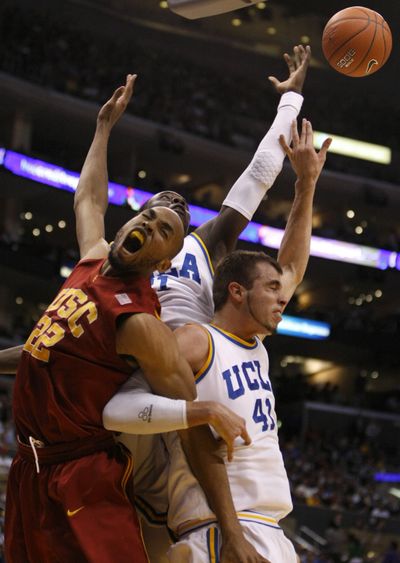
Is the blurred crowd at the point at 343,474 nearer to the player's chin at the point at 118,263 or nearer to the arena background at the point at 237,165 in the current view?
the arena background at the point at 237,165

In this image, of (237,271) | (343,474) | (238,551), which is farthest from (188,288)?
(343,474)

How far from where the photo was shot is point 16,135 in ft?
82.9

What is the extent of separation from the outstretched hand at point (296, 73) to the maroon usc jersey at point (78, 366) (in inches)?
67.6

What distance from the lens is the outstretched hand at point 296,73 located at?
14.8 ft

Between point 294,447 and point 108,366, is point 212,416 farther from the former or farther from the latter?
point 294,447

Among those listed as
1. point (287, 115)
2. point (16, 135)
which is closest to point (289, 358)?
point (16, 135)

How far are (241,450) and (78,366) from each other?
658 mm

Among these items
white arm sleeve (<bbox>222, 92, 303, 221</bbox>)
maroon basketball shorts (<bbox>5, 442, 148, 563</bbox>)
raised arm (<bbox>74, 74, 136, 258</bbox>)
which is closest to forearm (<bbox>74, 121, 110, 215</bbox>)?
raised arm (<bbox>74, 74, 136, 258</bbox>)

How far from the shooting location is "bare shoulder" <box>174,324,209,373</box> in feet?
10.9

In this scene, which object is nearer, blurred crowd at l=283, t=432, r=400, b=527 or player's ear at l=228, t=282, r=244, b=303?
player's ear at l=228, t=282, r=244, b=303

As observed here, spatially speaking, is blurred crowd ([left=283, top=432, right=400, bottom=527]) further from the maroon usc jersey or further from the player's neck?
the maroon usc jersey

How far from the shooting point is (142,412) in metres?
3.04

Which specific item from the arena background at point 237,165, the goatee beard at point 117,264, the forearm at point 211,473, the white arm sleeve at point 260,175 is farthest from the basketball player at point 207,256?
the arena background at point 237,165

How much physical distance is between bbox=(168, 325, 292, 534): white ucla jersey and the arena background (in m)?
15.6
